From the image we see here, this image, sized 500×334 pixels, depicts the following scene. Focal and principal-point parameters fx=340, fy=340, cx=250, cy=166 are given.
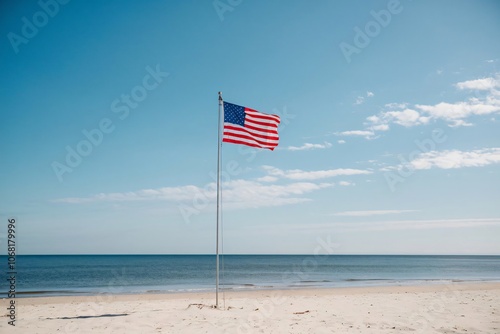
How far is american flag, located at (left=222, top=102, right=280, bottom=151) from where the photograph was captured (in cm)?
1275

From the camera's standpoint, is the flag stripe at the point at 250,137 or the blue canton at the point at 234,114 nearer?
the flag stripe at the point at 250,137

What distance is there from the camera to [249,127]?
13078mm

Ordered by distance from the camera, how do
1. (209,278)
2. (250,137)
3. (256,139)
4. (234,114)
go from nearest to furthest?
1. (234,114)
2. (250,137)
3. (256,139)
4. (209,278)

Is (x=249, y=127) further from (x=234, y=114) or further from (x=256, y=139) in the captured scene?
(x=234, y=114)

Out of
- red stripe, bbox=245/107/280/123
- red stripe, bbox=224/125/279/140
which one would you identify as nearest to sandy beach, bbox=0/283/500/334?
red stripe, bbox=224/125/279/140

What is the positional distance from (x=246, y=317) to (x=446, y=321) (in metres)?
6.27

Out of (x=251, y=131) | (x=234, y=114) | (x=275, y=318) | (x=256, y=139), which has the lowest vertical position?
(x=275, y=318)

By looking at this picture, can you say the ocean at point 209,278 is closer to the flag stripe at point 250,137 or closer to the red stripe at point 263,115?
the flag stripe at point 250,137

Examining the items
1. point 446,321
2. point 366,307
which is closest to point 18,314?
point 366,307

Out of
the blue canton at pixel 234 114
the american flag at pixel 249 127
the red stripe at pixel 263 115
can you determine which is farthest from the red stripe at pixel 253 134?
the red stripe at pixel 263 115

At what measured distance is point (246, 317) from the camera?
36.9ft

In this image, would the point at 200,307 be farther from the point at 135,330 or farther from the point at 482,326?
the point at 482,326

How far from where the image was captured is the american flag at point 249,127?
12.8m

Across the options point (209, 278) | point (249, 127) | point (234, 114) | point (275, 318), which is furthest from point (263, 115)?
point (209, 278)
